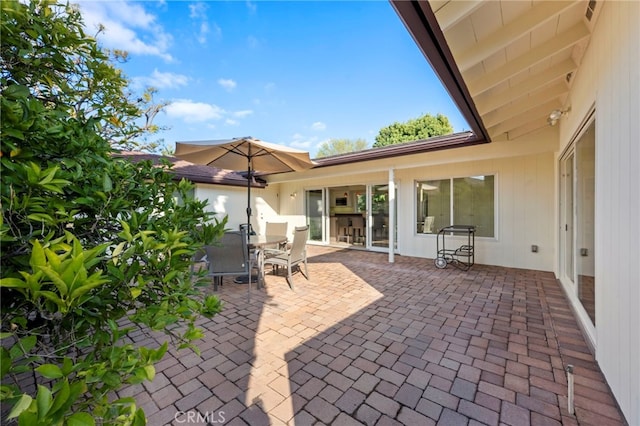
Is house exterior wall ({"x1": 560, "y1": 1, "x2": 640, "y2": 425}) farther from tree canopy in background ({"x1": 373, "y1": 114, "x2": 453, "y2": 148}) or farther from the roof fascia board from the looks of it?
tree canopy in background ({"x1": 373, "y1": 114, "x2": 453, "y2": 148})

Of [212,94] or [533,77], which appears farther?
[212,94]

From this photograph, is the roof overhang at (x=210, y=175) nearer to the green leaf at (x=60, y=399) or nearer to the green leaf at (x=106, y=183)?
the green leaf at (x=106, y=183)

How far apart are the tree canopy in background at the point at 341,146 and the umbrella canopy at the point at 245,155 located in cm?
2293

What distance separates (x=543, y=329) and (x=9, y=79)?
14.7 ft

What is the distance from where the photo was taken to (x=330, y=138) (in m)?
29.0

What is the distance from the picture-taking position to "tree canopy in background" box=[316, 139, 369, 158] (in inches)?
1084

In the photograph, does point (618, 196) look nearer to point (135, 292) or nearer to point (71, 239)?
point (135, 292)

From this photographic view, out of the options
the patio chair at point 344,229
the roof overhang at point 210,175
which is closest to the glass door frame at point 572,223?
the patio chair at point 344,229

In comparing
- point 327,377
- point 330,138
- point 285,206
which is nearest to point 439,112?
point 330,138

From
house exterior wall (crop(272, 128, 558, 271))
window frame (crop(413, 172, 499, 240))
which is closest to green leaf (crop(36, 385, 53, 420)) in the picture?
house exterior wall (crop(272, 128, 558, 271))

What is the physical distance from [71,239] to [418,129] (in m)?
22.9

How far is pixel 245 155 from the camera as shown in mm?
4926

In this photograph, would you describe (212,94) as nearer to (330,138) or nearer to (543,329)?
(543,329)

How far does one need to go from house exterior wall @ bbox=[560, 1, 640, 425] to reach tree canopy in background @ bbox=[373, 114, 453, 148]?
19047 millimetres
